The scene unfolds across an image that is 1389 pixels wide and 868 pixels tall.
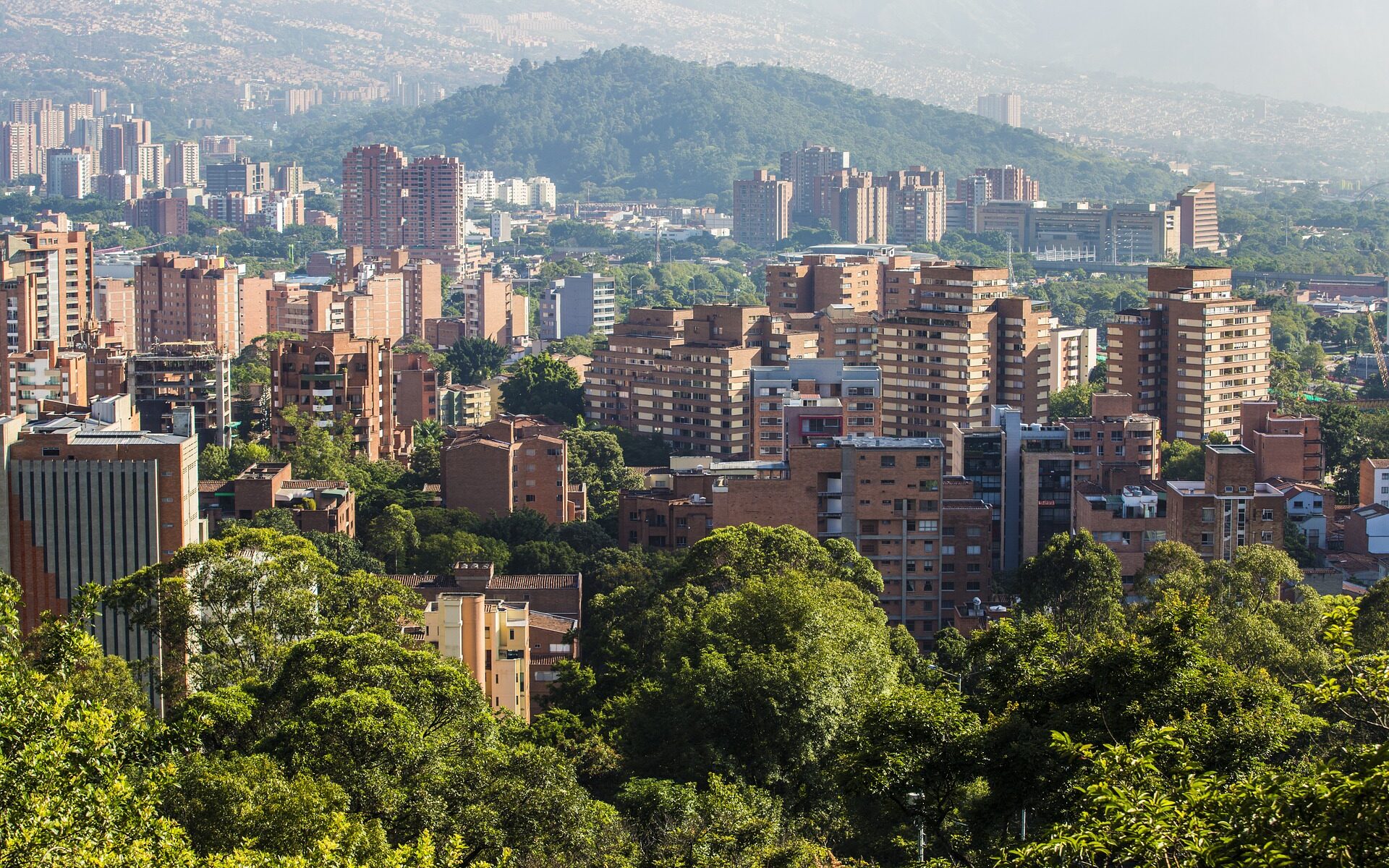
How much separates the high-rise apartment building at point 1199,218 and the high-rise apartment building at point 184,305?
5962 centimetres

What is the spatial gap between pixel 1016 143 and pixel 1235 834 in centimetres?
15573

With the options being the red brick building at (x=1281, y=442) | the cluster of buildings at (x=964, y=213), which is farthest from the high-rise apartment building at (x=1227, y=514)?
the cluster of buildings at (x=964, y=213)

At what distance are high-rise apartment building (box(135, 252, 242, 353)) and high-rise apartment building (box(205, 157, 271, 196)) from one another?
6869cm

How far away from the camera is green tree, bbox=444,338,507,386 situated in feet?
207

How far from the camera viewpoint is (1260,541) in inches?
1240

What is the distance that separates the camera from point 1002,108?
190875mm

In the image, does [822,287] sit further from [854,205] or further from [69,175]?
[69,175]

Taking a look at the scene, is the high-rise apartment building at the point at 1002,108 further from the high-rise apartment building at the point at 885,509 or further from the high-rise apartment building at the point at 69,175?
the high-rise apartment building at the point at 885,509

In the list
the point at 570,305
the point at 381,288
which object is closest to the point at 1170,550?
the point at 381,288

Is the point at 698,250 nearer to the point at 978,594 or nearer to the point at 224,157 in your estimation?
the point at 224,157

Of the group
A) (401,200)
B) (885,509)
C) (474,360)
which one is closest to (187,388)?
(474,360)

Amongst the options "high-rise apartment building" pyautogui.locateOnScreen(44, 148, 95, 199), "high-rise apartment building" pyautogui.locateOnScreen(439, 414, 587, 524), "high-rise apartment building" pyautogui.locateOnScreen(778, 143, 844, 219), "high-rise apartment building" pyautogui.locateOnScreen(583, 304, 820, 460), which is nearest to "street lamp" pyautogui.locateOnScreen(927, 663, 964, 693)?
"high-rise apartment building" pyautogui.locateOnScreen(439, 414, 587, 524)

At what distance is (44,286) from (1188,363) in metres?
30.4

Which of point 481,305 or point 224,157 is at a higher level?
point 224,157
